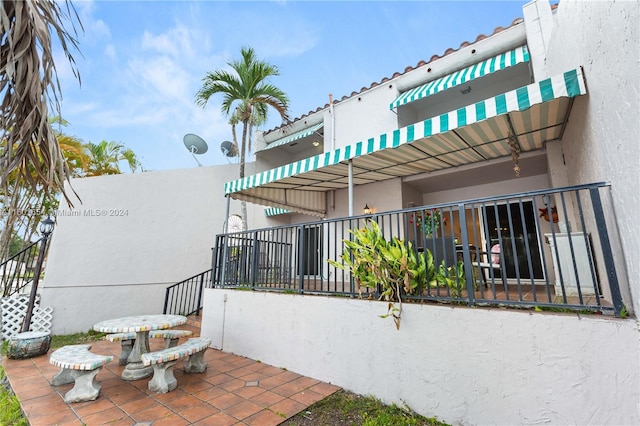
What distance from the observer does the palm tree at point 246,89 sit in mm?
9922

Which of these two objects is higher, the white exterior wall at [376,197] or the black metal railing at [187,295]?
the white exterior wall at [376,197]

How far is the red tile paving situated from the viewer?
3.49m

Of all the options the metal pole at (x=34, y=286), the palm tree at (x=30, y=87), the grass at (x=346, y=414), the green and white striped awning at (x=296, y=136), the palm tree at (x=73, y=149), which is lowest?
the grass at (x=346, y=414)

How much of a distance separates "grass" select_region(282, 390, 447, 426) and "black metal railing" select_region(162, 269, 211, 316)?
6.85 metres

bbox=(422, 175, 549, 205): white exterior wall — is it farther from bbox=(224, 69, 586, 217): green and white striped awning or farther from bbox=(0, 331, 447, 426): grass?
bbox=(0, 331, 447, 426): grass

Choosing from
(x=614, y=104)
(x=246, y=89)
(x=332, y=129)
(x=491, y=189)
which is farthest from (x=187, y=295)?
(x=614, y=104)

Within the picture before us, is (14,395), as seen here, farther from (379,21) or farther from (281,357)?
(379,21)

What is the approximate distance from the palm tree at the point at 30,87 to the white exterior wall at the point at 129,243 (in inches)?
302

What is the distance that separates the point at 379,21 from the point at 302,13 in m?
2.59

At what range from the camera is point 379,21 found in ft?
29.9

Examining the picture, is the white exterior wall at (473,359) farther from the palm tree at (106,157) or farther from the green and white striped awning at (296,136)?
the palm tree at (106,157)

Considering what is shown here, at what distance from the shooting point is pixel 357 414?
3.60m

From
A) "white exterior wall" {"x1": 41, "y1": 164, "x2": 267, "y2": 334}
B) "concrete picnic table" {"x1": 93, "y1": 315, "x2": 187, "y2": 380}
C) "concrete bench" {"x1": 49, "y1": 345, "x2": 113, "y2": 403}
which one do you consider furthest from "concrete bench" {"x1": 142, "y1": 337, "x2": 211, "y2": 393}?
"white exterior wall" {"x1": 41, "y1": 164, "x2": 267, "y2": 334}

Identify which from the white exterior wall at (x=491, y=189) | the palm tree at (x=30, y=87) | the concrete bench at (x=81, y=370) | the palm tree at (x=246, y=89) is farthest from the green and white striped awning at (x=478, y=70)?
the concrete bench at (x=81, y=370)
